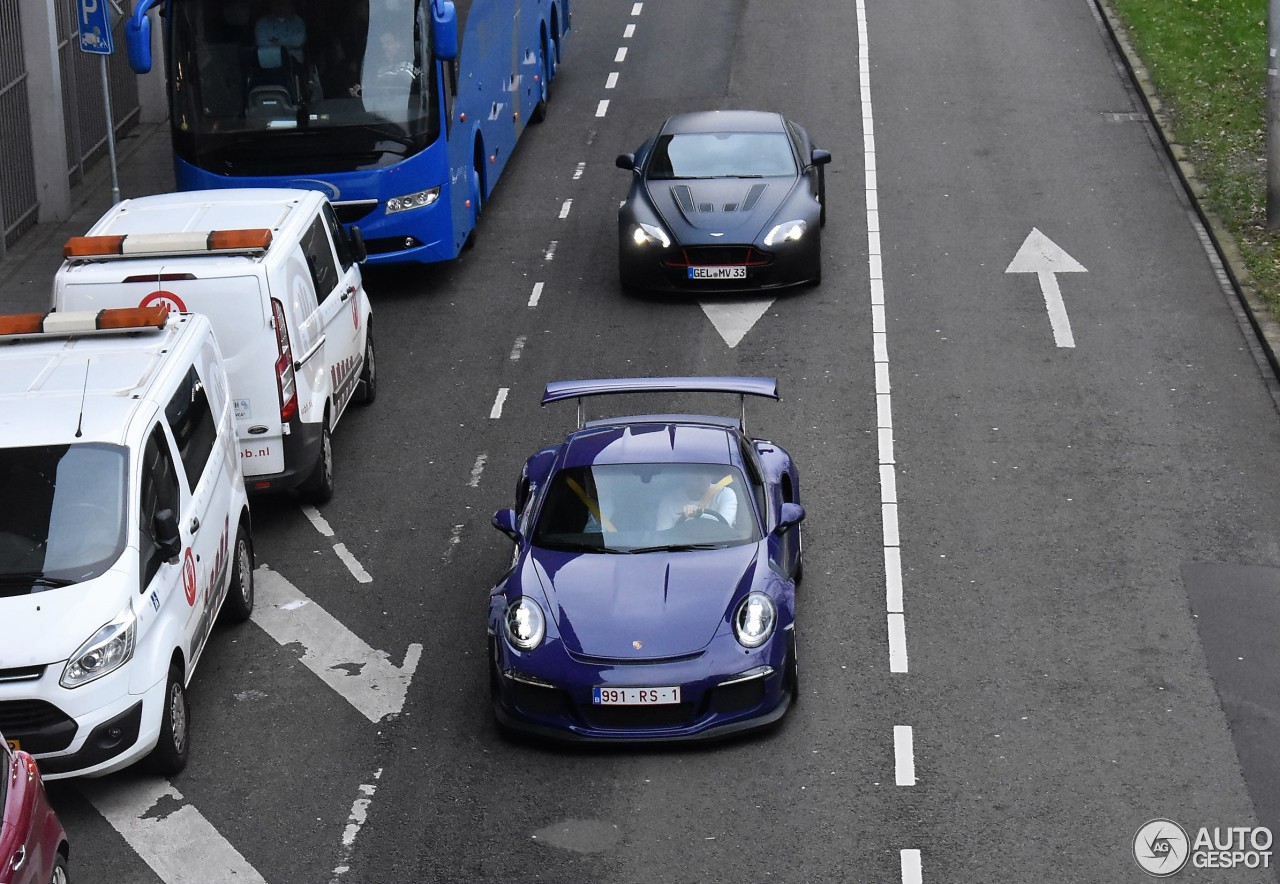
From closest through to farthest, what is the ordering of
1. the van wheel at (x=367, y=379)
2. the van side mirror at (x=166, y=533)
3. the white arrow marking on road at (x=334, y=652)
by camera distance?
1. the van side mirror at (x=166, y=533)
2. the white arrow marking on road at (x=334, y=652)
3. the van wheel at (x=367, y=379)

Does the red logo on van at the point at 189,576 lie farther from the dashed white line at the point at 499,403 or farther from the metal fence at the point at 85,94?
the metal fence at the point at 85,94

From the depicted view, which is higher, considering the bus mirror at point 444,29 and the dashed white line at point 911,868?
the bus mirror at point 444,29

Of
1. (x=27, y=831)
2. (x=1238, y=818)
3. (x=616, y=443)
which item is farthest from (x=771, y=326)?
(x=27, y=831)

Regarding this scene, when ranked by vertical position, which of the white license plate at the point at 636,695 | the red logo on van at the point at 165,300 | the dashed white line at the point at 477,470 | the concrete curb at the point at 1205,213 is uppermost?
the red logo on van at the point at 165,300

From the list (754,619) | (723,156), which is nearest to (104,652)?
(754,619)

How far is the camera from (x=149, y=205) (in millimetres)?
14438

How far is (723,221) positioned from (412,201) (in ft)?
10.4

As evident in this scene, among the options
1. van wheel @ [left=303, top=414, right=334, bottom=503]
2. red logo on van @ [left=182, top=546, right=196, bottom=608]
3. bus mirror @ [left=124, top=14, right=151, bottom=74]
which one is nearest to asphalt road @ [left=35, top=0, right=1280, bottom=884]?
van wheel @ [left=303, top=414, right=334, bottom=503]

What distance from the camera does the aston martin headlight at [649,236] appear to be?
1811cm

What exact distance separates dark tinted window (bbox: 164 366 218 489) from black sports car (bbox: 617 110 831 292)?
7.29 meters

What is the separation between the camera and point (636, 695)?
391 inches

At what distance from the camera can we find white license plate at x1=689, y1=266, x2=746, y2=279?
18094 mm

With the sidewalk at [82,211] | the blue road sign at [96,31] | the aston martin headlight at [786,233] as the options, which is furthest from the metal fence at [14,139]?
the aston martin headlight at [786,233]

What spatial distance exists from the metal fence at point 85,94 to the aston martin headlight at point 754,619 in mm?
14558
